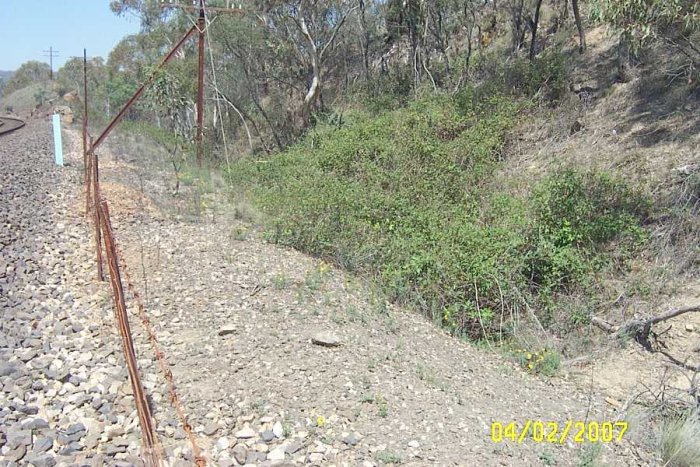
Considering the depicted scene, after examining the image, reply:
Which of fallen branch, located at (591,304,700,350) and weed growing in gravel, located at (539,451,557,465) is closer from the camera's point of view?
weed growing in gravel, located at (539,451,557,465)

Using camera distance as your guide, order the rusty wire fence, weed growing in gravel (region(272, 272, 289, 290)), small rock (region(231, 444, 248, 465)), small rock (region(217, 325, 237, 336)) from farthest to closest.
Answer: weed growing in gravel (region(272, 272, 289, 290)) → small rock (region(217, 325, 237, 336)) → small rock (region(231, 444, 248, 465)) → the rusty wire fence

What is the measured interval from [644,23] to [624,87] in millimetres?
4920

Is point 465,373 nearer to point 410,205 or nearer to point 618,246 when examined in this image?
point 618,246

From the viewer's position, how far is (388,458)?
3.27 meters


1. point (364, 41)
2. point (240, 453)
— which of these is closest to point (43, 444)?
point (240, 453)

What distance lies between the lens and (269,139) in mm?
21078

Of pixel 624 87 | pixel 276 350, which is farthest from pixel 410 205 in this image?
pixel 624 87

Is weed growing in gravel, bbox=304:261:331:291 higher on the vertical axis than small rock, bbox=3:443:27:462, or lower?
higher

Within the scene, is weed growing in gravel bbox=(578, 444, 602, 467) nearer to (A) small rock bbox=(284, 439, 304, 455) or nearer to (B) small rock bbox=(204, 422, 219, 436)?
(A) small rock bbox=(284, 439, 304, 455)

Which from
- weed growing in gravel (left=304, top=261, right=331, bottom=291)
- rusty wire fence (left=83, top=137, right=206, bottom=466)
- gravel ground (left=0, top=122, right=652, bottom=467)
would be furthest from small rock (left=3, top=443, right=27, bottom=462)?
weed growing in gravel (left=304, top=261, right=331, bottom=291)

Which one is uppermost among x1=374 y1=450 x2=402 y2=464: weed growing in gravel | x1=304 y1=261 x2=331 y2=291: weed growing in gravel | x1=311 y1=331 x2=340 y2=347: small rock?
x1=304 y1=261 x2=331 y2=291: weed growing in gravel
